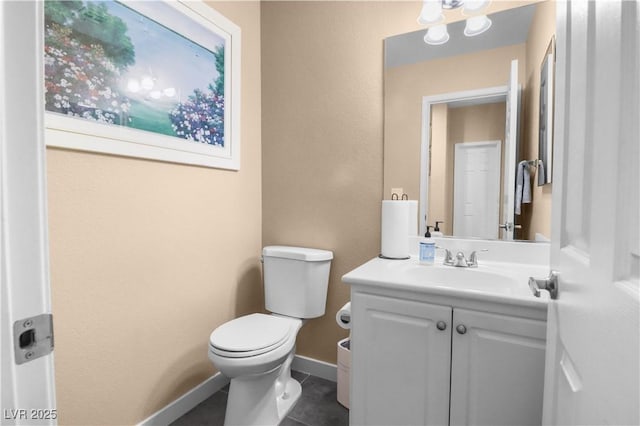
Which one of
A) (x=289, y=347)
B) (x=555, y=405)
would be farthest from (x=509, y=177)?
(x=289, y=347)

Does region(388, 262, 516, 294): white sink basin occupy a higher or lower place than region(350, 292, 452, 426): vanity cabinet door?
higher

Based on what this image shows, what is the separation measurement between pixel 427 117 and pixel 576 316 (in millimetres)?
1319

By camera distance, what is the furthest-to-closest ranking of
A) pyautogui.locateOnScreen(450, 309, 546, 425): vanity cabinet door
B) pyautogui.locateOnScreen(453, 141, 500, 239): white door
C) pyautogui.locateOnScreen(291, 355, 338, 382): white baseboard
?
pyautogui.locateOnScreen(291, 355, 338, 382): white baseboard
pyautogui.locateOnScreen(453, 141, 500, 239): white door
pyautogui.locateOnScreen(450, 309, 546, 425): vanity cabinet door

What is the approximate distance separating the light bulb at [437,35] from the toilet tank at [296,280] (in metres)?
1.29

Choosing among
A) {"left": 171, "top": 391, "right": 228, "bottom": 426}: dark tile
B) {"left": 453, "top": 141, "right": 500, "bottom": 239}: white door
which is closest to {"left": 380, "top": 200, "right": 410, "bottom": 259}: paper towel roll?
{"left": 453, "top": 141, "right": 500, "bottom": 239}: white door

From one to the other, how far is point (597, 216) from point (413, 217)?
1.25 meters

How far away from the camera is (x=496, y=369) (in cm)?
106

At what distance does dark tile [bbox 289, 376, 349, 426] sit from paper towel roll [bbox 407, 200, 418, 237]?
3.42ft

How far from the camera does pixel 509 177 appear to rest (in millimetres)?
1517

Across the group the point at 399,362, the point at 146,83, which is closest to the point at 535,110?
the point at 399,362

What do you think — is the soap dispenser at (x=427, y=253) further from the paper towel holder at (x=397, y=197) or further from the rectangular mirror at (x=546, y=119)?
the rectangular mirror at (x=546, y=119)

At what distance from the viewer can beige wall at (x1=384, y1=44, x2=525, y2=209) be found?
5.15 feet

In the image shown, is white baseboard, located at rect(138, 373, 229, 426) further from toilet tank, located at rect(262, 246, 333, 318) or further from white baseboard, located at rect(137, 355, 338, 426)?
toilet tank, located at rect(262, 246, 333, 318)

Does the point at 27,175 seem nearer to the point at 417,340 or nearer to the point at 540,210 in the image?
the point at 417,340
